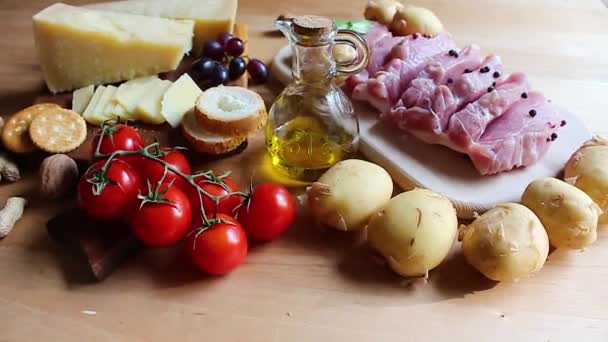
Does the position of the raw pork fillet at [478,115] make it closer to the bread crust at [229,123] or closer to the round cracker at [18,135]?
the bread crust at [229,123]

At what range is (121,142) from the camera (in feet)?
3.89

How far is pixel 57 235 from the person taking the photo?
108cm

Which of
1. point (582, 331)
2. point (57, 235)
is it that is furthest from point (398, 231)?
point (57, 235)

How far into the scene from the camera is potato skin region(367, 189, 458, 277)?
1.00 metres

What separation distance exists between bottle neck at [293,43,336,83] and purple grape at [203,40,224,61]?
1.23 feet

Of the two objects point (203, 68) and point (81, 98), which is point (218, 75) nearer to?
point (203, 68)

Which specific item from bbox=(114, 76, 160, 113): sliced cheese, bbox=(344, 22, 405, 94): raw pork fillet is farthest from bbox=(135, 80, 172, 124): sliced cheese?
bbox=(344, 22, 405, 94): raw pork fillet

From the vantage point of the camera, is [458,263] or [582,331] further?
[458,263]

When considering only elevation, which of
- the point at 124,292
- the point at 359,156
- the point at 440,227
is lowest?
the point at 124,292

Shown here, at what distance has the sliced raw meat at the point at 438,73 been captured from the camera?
131 centimetres

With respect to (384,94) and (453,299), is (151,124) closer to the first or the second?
(384,94)

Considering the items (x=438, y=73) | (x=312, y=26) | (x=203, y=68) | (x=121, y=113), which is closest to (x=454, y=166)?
(x=438, y=73)

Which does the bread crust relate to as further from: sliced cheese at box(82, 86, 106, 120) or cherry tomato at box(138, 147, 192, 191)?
sliced cheese at box(82, 86, 106, 120)

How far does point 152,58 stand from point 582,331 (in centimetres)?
107
